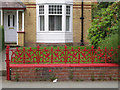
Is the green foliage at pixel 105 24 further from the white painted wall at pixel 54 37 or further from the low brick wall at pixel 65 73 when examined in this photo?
the white painted wall at pixel 54 37

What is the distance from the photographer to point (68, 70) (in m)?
7.55

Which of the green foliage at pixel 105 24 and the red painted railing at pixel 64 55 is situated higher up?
the green foliage at pixel 105 24

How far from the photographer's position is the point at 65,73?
24.7 ft

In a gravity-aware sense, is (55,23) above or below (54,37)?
above

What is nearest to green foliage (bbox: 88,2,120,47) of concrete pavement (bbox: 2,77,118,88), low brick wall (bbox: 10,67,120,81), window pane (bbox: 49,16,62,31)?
low brick wall (bbox: 10,67,120,81)

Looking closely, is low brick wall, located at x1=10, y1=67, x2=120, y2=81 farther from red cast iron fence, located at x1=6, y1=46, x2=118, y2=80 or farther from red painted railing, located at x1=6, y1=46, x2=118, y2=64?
red painted railing, located at x1=6, y1=46, x2=118, y2=64

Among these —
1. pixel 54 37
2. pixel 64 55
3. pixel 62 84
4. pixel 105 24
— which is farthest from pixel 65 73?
pixel 54 37

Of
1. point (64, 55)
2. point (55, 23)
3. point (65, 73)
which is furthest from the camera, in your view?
point (55, 23)

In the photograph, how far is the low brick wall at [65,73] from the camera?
24.6ft

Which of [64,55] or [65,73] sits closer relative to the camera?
[65,73]

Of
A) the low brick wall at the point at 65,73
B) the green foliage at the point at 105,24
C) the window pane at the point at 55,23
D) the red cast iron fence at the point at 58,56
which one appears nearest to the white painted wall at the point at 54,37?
the window pane at the point at 55,23

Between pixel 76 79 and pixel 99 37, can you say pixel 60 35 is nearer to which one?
pixel 99 37

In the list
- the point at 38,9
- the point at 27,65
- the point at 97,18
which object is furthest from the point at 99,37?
the point at 38,9

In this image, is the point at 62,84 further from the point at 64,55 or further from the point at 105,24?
the point at 105,24
